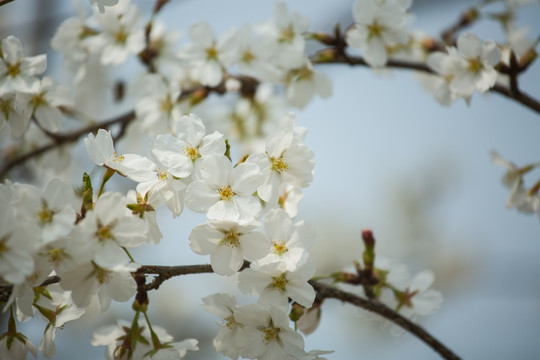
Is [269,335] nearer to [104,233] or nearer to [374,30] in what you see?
[104,233]

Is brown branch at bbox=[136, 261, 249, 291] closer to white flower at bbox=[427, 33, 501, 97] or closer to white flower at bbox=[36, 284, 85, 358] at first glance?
white flower at bbox=[36, 284, 85, 358]

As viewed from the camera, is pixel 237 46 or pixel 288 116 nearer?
pixel 288 116

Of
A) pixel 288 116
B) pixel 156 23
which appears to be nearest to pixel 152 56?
pixel 156 23

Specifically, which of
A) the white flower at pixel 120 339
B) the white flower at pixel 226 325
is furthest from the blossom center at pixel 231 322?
the white flower at pixel 120 339

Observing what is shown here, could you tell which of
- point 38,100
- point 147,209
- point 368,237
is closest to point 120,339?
point 147,209

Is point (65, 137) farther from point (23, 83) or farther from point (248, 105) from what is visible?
point (248, 105)

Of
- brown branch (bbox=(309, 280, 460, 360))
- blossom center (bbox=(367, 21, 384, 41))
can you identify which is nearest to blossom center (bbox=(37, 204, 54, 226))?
brown branch (bbox=(309, 280, 460, 360))

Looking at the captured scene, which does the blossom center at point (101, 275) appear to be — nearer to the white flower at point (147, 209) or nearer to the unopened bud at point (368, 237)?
the white flower at point (147, 209)
